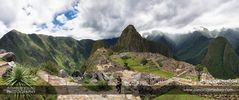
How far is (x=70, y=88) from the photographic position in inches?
2948

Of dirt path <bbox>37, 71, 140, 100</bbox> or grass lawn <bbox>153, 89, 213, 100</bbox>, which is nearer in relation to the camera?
dirt path <bbox>37, 71, 140, 100</bbox>

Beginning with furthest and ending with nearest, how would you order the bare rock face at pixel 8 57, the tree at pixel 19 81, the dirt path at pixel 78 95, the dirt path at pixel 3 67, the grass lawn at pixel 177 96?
the bare rock face at pixel 8 57 → the dirt path at pixel 3 67 → the grass lawn at pixel 177 96 → the dirt path at pixel 78 95 → the tree at pixel 19 81

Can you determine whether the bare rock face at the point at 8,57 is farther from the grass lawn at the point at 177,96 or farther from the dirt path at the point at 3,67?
the grass lawn at the point at 177,96

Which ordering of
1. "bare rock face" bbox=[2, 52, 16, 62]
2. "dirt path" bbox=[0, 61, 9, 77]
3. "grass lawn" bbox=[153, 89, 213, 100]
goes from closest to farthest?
"grass lawn" bbox=[153, 89, 213, 100]
"dirt path" bbox=[0, 61, 9, 77]
"bare rock face" bbox=[2, 52, 16, 62]

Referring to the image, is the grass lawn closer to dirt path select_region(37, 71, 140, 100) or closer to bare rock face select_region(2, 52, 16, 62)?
dirt path select_region(37, 71, 140, 100)

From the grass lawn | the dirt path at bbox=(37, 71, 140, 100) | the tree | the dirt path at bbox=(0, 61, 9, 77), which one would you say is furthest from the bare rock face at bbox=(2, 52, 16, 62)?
the grass lawn

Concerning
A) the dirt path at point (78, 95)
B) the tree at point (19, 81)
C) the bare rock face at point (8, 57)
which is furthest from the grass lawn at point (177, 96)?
the bare rock face at point (8, 57)

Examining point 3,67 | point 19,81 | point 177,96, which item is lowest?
point 177,96

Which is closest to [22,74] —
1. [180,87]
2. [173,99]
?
[173,99]

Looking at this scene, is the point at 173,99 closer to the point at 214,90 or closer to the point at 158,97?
the point at 158,97

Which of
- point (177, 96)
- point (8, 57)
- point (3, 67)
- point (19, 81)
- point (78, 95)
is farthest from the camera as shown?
point (8, 57)

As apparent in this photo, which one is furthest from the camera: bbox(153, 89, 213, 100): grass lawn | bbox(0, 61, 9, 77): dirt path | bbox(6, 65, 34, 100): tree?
bbox(0, 61, 9, 77): dirt path

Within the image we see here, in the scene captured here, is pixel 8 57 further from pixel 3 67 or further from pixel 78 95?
pixel 78 95

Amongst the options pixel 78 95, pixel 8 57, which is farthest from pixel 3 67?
pixel 78 95
